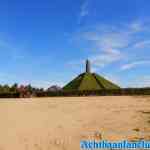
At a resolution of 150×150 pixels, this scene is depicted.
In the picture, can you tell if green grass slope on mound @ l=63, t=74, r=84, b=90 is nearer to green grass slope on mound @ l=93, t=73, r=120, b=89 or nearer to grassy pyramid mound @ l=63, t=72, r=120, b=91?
grassy pyramid mound @ l=63, t=72, r=120, b=91

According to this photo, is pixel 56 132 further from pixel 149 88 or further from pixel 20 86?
pixel 20 86

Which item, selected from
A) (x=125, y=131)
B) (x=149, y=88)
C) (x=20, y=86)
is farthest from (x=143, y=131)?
(x=20, y=86)

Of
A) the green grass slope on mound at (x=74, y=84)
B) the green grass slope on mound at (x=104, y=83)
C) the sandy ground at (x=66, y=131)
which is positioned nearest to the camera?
the sandy ground at (x=66, y=131)

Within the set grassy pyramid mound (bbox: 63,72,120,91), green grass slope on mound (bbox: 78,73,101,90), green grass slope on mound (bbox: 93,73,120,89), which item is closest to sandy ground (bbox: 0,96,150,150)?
grassy pyramid mound (bbox: 63,72,120,91)

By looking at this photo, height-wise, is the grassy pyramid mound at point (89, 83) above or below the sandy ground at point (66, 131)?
above

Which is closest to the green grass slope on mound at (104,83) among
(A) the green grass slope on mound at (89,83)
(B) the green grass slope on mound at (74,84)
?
(A) the green grass slope on mound at (89,83)

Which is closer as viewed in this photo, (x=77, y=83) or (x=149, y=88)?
(x=149, y=88)

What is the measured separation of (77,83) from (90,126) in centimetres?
5350

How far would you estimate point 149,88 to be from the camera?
Answer: 127ft

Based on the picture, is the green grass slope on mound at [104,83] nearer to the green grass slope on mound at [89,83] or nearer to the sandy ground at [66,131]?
the green grass slope on mound at [89,83]

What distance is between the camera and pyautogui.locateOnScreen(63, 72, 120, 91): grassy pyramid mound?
61.8 meters

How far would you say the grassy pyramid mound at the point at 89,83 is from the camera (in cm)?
6181

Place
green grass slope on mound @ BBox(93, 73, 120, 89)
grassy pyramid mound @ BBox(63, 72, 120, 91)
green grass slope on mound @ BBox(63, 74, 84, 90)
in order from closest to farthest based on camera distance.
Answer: grassy pyramid mound @ BBox(63, 72, 120, 91), green grass slope on mound @ BBox(63, 74, 84, 90), green grass slope on mound @ BBox(93, 73, 120, 89)

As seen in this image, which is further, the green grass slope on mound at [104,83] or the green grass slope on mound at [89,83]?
the green grass slope on mound at [104,83]
